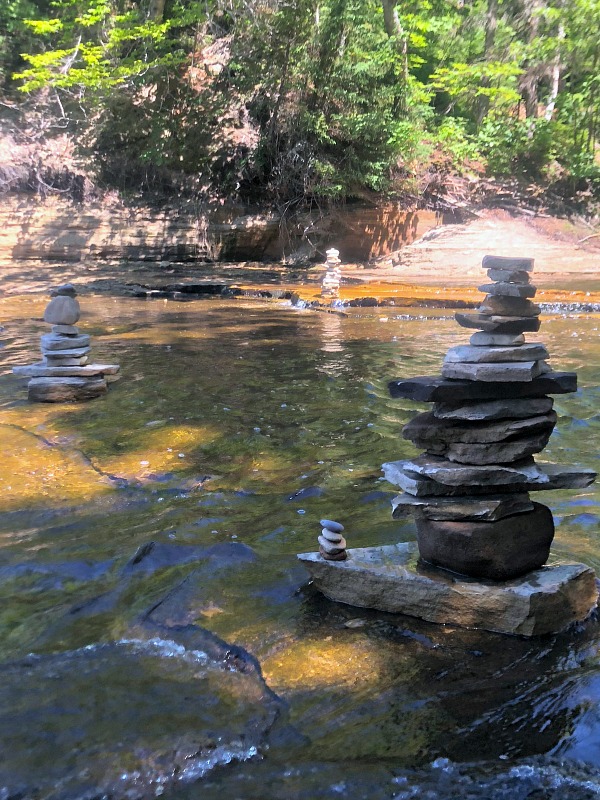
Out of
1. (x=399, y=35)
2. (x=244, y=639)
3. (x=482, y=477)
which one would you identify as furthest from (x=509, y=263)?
(x=399, y=35)

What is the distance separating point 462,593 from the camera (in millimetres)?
3473

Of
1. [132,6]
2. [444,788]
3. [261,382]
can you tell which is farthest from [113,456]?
[132,6]

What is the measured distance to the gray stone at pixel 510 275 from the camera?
12.2 feet

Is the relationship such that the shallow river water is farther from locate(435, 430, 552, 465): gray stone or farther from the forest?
the forest

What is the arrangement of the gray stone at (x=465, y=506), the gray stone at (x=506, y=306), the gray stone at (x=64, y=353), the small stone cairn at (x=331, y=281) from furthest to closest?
1. the small stone cairn at (x=331, y=281)
2. the gray stone at (x=64, y=353)
3. the gray stone at (x=506, y=306)
4. the gray stone at (x=465, y=506)

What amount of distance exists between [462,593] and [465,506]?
419 millimetres

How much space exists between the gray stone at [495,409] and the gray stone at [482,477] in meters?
0.25

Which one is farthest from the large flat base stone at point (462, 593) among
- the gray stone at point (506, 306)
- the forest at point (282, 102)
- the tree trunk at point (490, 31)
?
the tree trunk at point (490, 31)

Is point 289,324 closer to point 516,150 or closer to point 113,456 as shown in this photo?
point 113,456

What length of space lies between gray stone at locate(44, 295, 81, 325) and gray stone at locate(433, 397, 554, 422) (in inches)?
230

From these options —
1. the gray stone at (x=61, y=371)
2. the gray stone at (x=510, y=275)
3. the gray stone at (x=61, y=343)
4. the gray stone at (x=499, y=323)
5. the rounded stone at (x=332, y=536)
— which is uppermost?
the gray stone at (x=510, y=275)

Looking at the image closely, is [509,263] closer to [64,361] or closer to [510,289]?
[510,289]

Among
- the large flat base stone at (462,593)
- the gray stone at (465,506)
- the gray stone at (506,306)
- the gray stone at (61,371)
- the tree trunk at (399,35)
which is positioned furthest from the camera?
the tree trunk at (399,35)

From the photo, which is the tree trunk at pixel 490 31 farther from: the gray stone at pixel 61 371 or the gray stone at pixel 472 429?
the gray stone at pixel 472 429
